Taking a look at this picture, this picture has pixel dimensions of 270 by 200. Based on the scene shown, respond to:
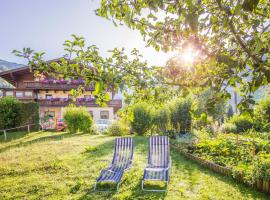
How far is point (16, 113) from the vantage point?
20.9 metres

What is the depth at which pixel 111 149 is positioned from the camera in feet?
39.6

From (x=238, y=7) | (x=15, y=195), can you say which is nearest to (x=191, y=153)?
(x=15, y=195)

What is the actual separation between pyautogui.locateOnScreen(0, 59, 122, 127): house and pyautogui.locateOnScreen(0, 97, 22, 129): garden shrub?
1039 cm

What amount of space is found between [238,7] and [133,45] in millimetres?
1975

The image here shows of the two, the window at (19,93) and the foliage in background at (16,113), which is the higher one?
the window at (19,93)

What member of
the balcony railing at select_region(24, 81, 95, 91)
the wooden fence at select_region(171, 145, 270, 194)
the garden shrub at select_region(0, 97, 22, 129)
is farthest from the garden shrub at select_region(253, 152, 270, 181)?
the balcony railing at select_region(24, 81, 95, 91)

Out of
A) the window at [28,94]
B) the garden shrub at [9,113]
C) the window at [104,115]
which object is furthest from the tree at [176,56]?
the window at [28,94]

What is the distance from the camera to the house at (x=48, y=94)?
31.9 m

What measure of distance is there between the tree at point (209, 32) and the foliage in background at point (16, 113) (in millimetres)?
20839

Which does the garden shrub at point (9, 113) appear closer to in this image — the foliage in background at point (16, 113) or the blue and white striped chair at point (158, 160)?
the foliage in background at point (16, 113)

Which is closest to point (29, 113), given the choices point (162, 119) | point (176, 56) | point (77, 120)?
point (77, 120)

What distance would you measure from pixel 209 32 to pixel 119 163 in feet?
21.0

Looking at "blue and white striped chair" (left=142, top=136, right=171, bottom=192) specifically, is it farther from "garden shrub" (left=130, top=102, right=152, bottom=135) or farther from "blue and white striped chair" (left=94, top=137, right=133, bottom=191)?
"garden shrub" (left=130, top=102, right=152, bottom=135)

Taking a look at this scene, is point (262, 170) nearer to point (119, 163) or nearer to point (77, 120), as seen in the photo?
point (119, 163)
